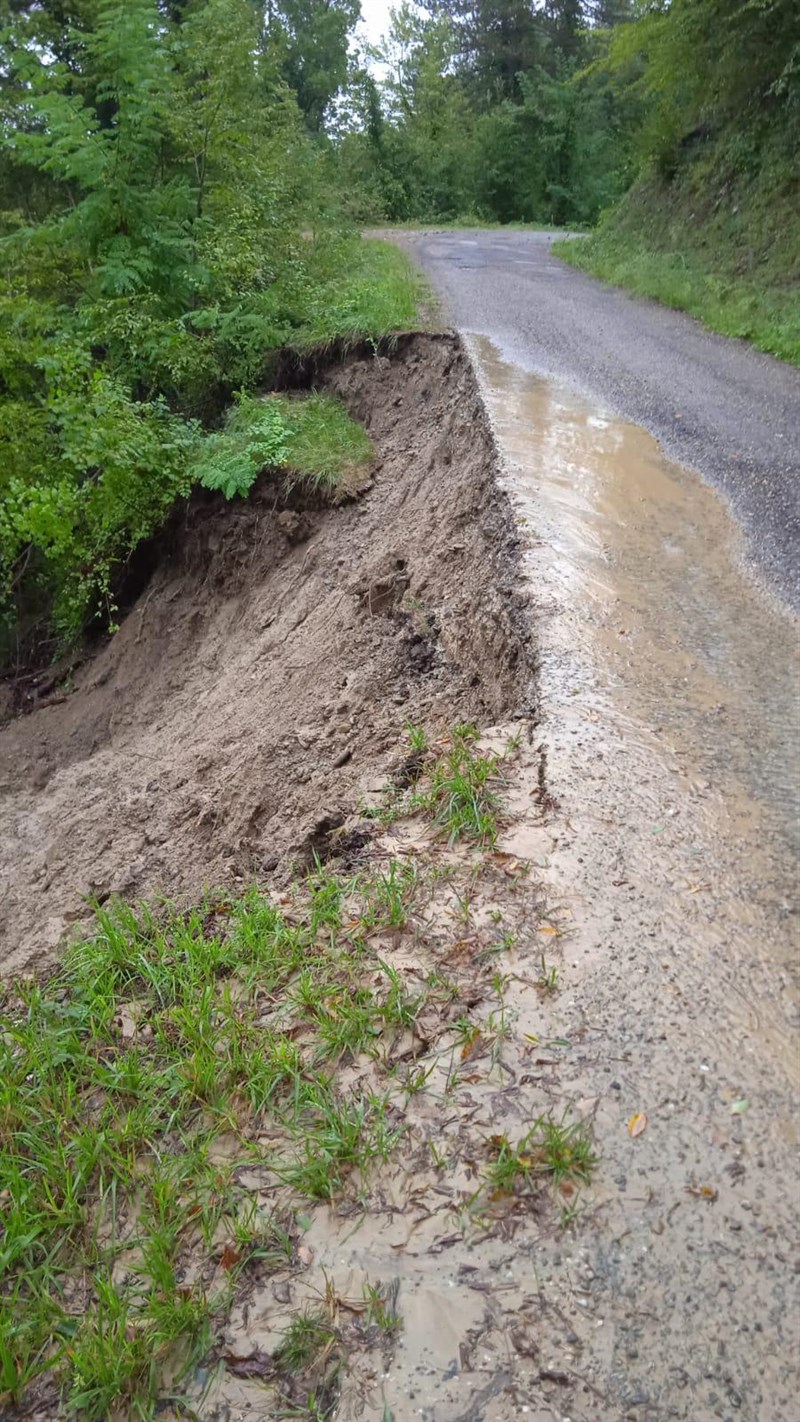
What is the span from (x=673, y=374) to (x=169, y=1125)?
8.22 metres

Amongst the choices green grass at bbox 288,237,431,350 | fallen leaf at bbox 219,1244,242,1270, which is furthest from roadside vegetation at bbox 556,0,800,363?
fallen leaf at bbox 219,1244,242,1270

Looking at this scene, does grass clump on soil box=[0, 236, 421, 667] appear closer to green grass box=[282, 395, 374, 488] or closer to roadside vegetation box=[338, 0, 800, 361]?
green grass box=[282, 395, 374, 488]

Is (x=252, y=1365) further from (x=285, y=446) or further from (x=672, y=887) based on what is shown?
(x=285, y=446)

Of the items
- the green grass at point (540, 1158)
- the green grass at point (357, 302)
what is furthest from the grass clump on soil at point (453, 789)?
the green grass at point (357, 302)

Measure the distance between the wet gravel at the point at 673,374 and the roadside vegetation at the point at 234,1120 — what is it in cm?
300

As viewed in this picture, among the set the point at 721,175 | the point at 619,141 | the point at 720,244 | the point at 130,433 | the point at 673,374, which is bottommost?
the point at 673,374

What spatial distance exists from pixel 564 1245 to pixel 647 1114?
0.39 meters

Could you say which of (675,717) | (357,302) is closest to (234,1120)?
(675,717)

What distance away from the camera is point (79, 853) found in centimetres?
566

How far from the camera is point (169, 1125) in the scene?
2.44m

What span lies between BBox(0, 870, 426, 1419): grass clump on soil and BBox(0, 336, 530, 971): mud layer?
2.60 ft

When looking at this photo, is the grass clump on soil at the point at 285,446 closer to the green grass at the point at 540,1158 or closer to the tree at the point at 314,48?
the green grass at the point at 540,1158

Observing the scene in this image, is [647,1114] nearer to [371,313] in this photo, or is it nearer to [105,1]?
[371,313]

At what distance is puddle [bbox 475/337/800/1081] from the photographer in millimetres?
2688
